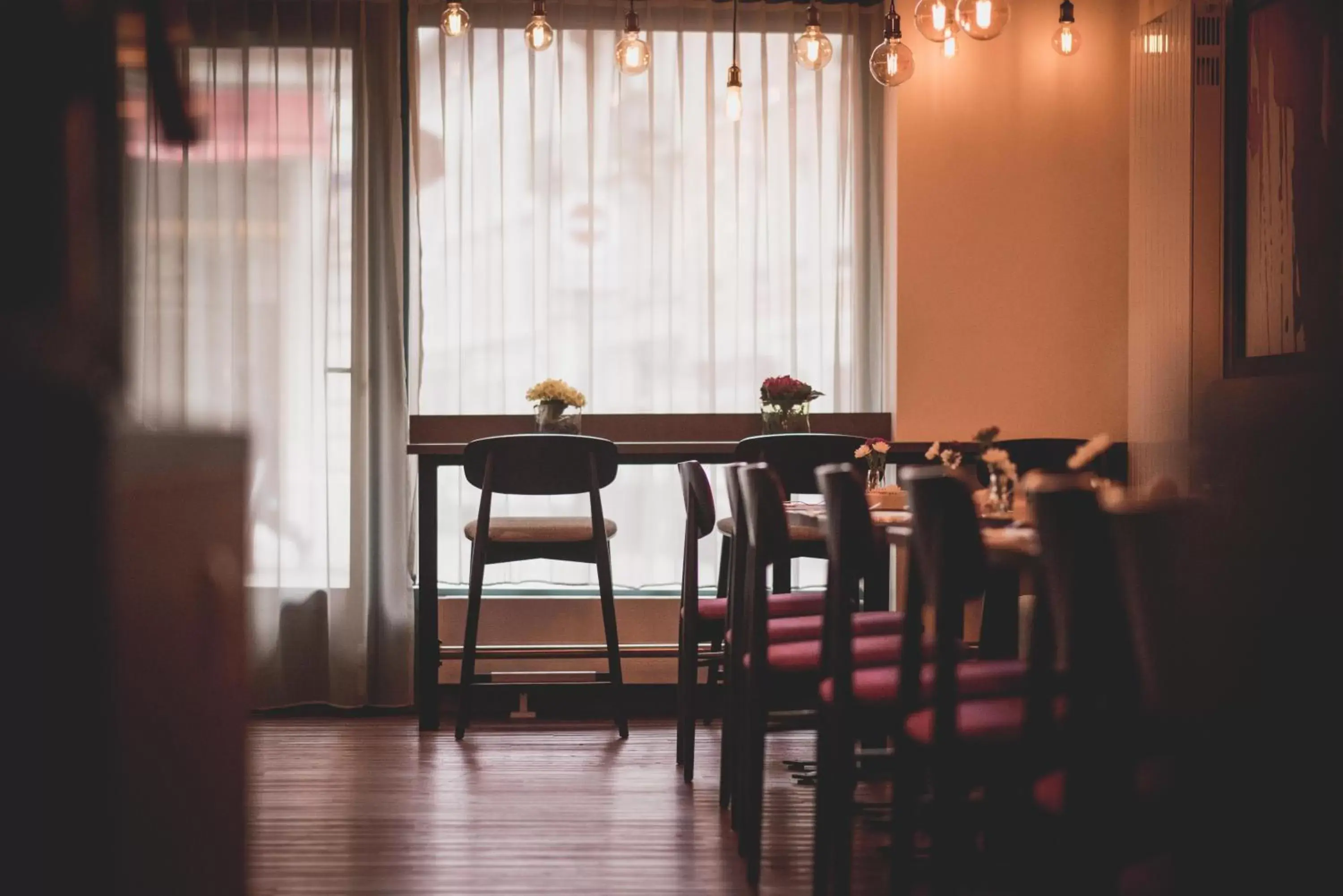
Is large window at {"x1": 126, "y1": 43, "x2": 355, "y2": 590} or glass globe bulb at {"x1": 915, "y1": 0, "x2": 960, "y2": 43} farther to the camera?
large window at {"x1": 126, "y1": 43, "x2": 355, "y2": 590}

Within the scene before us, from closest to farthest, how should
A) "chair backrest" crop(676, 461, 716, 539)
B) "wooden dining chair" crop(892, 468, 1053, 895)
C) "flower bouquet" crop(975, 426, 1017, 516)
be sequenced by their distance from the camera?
"wooden dining chair" crop(892, 468, 1053, 895)
"flower bouquet" crop(975, 426, 1017, 516)
"chair backrest" crop(676, 461, 716, 539)

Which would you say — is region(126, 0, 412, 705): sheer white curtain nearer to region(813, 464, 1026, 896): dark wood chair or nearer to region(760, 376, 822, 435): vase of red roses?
region(760, 376, 822, 435): vase of red roses

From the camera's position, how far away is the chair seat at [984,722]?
1.77m

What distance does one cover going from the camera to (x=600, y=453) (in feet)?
12.9

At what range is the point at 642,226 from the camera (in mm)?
4922

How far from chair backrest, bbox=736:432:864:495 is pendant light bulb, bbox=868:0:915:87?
1142 mm

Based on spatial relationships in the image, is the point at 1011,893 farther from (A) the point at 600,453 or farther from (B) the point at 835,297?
Answer: (B) the point at 835,297

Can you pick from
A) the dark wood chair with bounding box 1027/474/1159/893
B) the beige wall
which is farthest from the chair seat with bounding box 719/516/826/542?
the dark wood chair with bounding box 1027/474/1159/893

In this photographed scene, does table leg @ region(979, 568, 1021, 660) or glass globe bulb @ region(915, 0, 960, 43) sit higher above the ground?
glass globe bulb @ region(915, 0, 960, 43)

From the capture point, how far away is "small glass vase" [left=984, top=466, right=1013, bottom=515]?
8.26 ft

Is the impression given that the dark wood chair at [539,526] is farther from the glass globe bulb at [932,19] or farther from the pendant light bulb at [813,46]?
the glass globe bulb at [932,19]

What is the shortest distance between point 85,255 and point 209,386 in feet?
1.65

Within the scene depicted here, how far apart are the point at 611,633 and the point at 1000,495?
182 centimetres

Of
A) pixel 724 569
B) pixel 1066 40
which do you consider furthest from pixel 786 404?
pixel 1066 40
